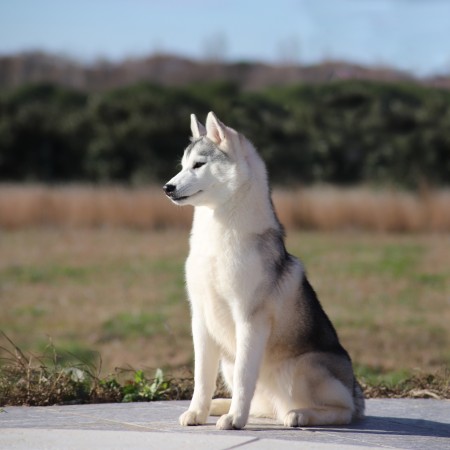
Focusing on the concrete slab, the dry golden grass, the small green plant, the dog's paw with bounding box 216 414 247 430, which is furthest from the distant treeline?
the dog's paw with bounding box 216 414 247 430

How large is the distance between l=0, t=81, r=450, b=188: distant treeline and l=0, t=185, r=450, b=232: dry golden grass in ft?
2.33

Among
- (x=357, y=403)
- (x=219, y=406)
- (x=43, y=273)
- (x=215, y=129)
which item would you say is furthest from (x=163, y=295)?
(x=215, y=129)

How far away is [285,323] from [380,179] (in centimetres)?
1773

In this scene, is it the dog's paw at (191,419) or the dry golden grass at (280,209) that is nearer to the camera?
the dog's paw at (191,419)

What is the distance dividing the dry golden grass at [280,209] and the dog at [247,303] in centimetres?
1445

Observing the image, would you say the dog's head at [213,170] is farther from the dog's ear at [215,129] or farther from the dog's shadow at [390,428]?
the dog's shadow at [390,428]

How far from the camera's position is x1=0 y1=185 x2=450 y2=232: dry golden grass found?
2003cm

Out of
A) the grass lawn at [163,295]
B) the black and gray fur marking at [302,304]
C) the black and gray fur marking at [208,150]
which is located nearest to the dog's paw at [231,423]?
the black and gray fur marking at [302,304]

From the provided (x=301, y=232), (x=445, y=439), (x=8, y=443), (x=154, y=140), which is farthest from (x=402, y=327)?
(x=154, y=140)

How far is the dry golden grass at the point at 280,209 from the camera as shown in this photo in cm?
2003

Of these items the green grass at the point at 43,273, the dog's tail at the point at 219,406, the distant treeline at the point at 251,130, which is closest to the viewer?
the dog's tail at the point at 219,406

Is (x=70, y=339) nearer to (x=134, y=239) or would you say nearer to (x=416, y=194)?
(x=134, y=239)

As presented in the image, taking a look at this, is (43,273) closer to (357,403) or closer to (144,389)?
(144,389)

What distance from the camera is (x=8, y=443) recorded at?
452cm
